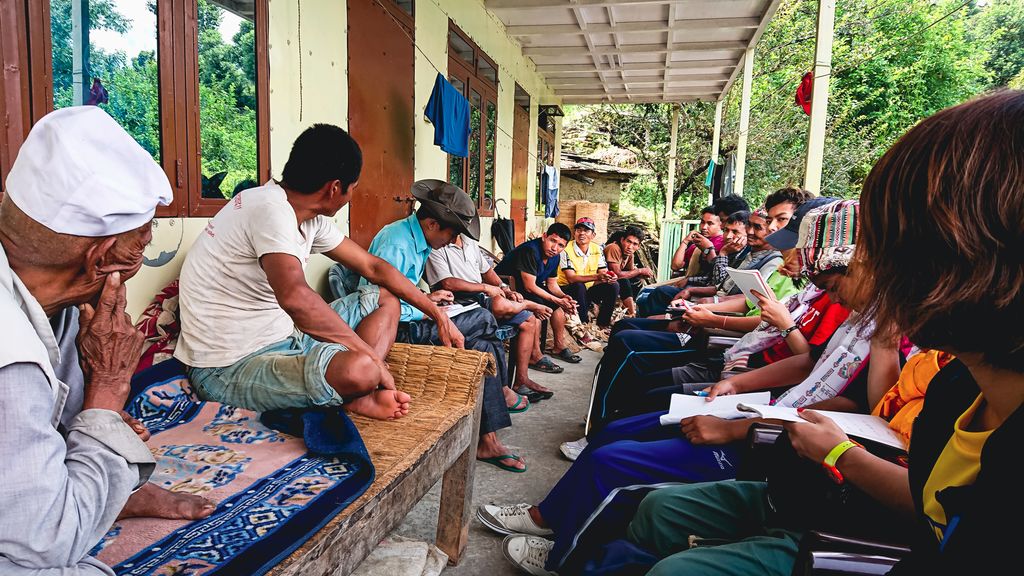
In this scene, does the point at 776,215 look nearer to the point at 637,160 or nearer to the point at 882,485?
the point at 882,485

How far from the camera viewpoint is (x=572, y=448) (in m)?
3.21

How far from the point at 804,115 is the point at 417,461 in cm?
1477

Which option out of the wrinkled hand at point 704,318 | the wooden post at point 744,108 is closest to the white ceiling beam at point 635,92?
the wooden post at point 744,108

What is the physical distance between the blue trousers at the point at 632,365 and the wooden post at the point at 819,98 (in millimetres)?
1659

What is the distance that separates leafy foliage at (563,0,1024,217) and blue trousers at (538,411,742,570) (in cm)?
1288

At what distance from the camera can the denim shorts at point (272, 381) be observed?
1.99 metres

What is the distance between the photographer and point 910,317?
2.67ft

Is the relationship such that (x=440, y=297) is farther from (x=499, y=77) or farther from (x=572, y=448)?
(x=499, y=77)

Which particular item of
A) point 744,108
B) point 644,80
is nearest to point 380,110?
point 744,108

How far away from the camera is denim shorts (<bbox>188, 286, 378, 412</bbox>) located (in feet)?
6.53

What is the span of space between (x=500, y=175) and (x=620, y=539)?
6.58 metres

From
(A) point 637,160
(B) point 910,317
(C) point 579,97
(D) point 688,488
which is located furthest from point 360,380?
(A) point 637,160

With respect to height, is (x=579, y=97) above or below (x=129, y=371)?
above

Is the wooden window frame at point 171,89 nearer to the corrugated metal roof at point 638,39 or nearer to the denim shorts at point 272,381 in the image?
the denim shorts at point 272,381
